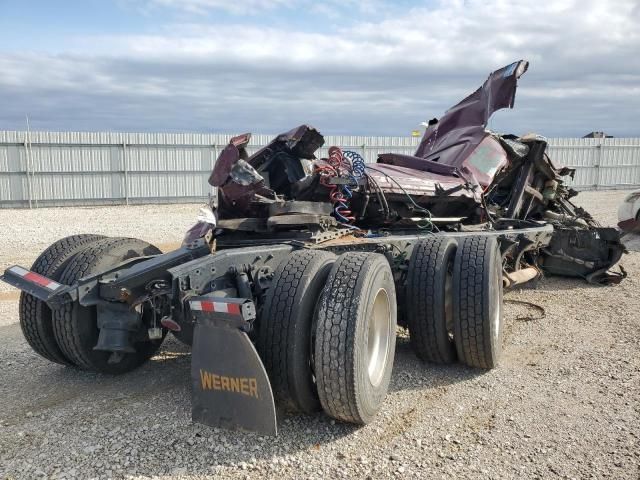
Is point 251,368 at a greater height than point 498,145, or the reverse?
point 498,145

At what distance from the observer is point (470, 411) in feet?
13.9

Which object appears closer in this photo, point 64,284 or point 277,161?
point 64,284

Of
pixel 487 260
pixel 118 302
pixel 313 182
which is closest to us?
pixel 118 302

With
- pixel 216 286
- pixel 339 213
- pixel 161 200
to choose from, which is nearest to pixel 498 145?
pixel 339 213

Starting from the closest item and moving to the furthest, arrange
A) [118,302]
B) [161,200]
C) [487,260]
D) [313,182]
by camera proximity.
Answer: [118,302] → [487,260] → [313,182] → [161,200]

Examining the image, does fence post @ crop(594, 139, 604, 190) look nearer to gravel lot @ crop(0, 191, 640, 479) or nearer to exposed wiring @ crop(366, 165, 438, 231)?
gravel lot @ crop(0, 191, 640, 479)

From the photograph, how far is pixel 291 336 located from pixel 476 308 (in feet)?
5.41

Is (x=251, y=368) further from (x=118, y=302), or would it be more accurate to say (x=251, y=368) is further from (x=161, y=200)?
(x=161, y=200)

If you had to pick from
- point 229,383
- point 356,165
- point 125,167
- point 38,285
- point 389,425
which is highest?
point 356,165

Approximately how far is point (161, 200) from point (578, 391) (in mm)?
18940

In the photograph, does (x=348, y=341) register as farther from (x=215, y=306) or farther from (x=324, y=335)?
(x=215, y=306)

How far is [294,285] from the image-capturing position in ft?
12.7

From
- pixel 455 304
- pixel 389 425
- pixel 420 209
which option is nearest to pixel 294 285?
pixel 389 425

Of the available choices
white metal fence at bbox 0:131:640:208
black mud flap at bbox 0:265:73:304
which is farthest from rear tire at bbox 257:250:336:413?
white metal fence at bbox 0:131:640:208
